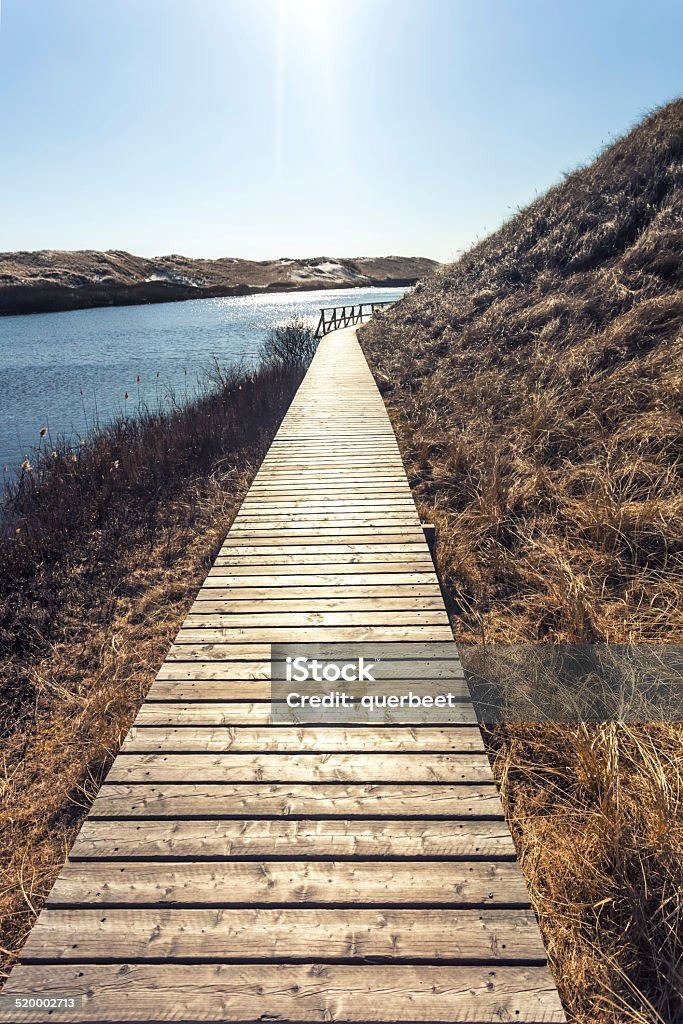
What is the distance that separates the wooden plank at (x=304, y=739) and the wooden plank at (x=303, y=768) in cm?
4

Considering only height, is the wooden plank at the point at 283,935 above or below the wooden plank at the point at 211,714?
above

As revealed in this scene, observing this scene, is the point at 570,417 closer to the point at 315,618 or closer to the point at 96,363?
the point at 315,618

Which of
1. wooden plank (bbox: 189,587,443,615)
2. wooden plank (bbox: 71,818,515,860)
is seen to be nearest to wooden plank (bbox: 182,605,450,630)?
wooden plank (bbox: 189,587,443,615)

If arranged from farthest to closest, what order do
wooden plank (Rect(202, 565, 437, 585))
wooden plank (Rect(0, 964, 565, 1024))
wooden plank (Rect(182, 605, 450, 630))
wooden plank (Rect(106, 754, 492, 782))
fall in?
1. wooden plank (Rect(202, 565, 437, 585))
2. wooden plank (Rect(182, 605, 450, 630))
3. wooden plank (Rect(106, 754, 492, 782))
4. wooden plank (Rect(0, 964, 565, 1024))

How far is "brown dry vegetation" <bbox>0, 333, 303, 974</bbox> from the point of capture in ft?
9.45

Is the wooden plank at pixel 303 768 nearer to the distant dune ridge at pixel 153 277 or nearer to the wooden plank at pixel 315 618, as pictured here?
the wooden plank at pixel 315 618

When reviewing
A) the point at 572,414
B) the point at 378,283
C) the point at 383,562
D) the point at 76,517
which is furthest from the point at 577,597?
the point at 378,283

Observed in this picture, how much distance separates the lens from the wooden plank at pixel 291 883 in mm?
1747

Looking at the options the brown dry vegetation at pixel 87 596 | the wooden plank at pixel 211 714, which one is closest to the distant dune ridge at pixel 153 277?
the brown dry vegetation at pixel 87 596

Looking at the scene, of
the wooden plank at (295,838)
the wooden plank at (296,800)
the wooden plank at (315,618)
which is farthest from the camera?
the wooden plank at (315,618)

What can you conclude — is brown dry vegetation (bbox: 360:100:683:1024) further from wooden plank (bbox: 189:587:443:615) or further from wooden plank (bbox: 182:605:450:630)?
wooden plank (bbox: 182:605:450:630)

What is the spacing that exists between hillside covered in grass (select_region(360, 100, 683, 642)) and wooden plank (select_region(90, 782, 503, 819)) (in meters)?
1.47

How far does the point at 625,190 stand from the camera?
12.0 m

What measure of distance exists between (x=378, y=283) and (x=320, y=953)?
104 meters
